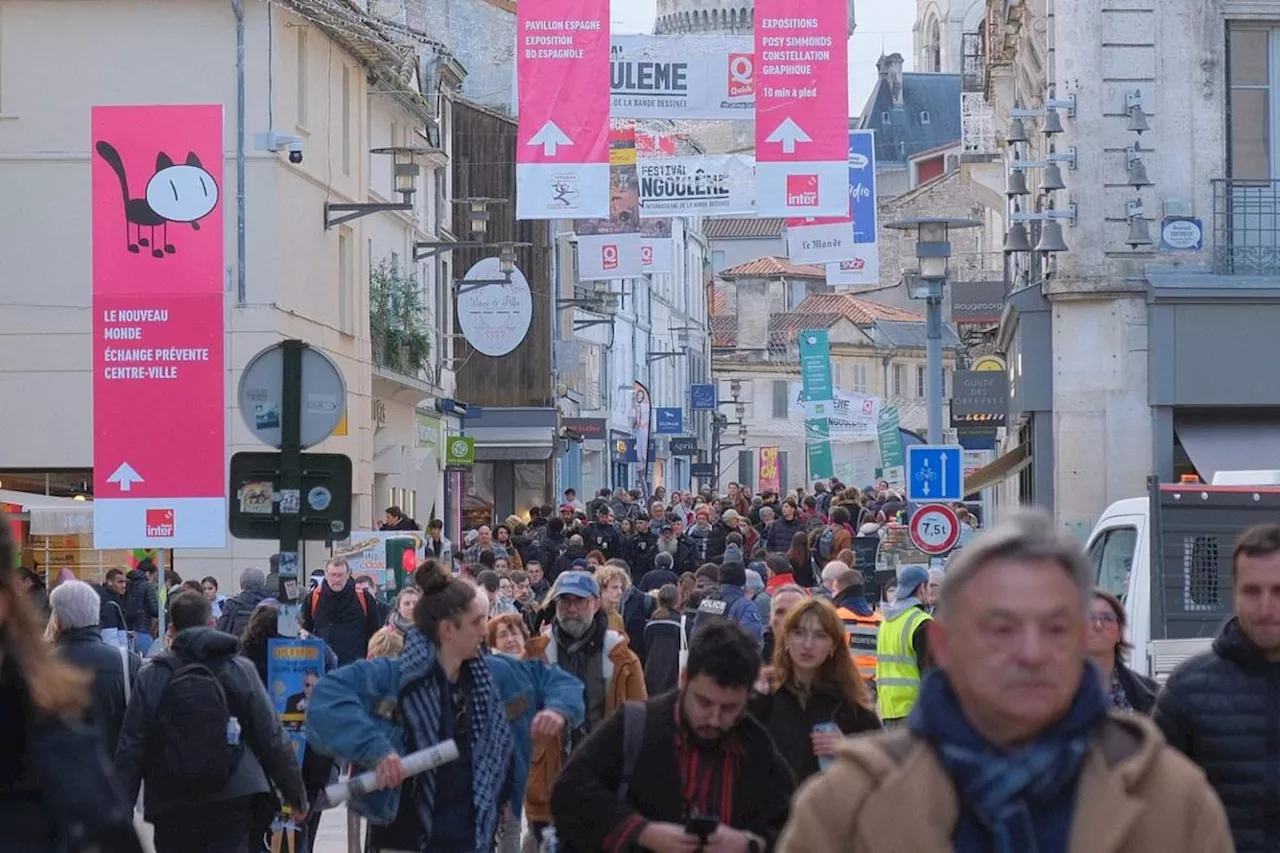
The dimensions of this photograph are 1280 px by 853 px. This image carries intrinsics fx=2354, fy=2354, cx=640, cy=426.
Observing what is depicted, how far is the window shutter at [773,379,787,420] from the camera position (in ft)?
331

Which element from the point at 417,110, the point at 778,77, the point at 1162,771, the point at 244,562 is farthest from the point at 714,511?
the point at 1162,771

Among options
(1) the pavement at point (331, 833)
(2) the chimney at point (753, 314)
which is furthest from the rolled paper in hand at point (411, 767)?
(2) the chimney at point (753, 314)

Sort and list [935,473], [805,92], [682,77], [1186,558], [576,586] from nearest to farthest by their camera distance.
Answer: [576,586] < [1186,558] < [935,473] < [805,92] < [682,77]

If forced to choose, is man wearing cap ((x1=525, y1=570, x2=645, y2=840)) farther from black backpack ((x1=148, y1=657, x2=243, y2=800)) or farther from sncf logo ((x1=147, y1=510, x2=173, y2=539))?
sncf logo ((x1=147, y1=510, x2=173, y2=539))

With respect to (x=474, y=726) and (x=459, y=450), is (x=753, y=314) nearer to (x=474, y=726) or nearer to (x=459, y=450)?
(x=459, y=450)

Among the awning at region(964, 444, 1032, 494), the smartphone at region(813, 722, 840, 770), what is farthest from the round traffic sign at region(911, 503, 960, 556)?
the smartphone at region(813, 722, 840, 770)

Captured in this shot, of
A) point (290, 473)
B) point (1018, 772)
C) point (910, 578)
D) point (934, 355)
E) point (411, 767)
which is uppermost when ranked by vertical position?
point (934, 355)

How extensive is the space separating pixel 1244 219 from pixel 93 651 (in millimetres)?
16554

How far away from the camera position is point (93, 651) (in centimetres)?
945

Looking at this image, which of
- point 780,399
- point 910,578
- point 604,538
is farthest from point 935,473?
point 780,399

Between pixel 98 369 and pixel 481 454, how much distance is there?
3887 centimetres

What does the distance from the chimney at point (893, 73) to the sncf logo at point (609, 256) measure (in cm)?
8541

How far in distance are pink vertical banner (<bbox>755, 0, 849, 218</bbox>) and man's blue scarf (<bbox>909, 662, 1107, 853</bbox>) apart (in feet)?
70.0

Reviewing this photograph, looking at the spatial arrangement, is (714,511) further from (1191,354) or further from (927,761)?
(927,761)
